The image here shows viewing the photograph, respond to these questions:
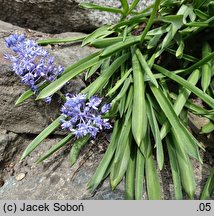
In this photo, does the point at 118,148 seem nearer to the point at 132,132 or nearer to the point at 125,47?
the point at 132,132

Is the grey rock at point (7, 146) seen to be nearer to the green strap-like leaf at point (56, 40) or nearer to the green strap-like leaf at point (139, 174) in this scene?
the green strap-like leaf at point (56, 40)

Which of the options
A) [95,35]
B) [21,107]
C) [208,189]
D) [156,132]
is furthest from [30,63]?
[208,189]

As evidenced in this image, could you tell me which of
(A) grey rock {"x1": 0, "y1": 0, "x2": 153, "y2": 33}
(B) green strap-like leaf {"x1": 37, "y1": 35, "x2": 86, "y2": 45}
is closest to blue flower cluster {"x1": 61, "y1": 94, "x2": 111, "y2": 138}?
(B) green strap-like leaf {"x1": 37, "y1": 35, "x2": 86, "y2": 45}

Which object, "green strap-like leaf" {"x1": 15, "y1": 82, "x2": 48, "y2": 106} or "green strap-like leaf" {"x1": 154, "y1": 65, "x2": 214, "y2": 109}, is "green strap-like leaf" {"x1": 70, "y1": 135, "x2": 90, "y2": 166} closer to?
"green strap-like leaf" {"x1": 15, "y1": 82, "x2": 48, "y2": 106}

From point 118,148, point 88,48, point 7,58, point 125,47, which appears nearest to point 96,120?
point 118,148

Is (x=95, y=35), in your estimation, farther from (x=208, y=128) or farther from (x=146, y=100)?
(x=208, y=128)
